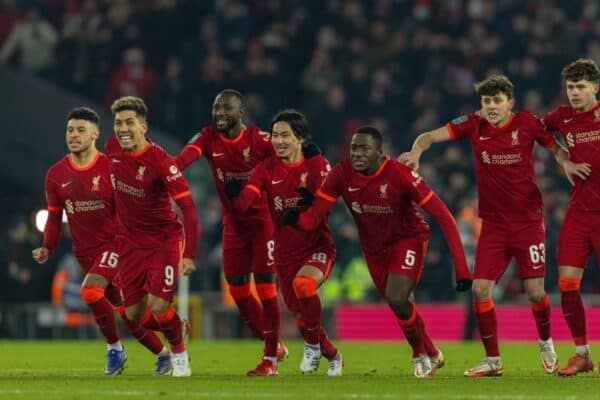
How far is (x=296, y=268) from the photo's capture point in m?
15.1

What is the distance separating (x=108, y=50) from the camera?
2884cm

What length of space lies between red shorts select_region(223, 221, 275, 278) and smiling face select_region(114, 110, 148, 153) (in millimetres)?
1569

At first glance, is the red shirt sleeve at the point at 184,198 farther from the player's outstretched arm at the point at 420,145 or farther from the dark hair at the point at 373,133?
the player's outstretched arm at the point at 420,145

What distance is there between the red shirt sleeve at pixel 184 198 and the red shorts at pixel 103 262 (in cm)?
111

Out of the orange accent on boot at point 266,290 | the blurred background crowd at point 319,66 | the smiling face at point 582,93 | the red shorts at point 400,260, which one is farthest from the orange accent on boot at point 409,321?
the blurred background crowd at point 319,66

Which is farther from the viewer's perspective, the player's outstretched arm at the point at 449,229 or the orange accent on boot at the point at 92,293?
the orange accent on boot at the point at 92,293

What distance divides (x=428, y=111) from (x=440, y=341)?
3.86 metres

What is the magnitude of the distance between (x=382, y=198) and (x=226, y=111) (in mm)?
1949

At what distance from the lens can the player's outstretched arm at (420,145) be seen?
1424 centimetres

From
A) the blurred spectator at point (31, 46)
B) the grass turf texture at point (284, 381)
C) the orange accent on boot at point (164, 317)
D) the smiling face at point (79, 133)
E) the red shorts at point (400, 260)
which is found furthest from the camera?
the blurred spectator at point (31, 46)

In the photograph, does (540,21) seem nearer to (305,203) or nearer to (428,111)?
(428,111)

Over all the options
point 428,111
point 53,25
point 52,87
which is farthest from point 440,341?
point 53,25

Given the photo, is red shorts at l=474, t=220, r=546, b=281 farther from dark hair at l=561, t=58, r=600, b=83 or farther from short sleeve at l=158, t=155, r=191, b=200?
short sleeve at l=158, t=155, r=191, b=200

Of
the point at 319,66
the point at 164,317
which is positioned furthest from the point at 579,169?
the point at 319,66
